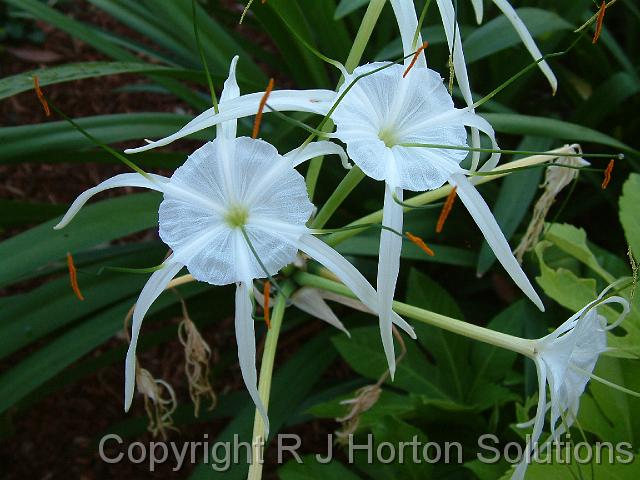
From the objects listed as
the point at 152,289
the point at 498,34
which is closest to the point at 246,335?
the point at 152,289

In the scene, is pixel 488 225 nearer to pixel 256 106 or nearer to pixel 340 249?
pixel 256 106

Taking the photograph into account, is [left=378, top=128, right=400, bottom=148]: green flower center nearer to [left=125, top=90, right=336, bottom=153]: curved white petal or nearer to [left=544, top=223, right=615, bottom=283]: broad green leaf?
[left=125, top=90, right=336, bottom=153]: curved white petal

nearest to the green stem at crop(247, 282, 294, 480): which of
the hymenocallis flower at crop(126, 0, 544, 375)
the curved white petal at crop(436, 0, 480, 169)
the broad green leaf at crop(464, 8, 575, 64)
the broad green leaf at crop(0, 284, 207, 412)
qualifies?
the hymenocallis flower at crop(126, 0, 544, 375)

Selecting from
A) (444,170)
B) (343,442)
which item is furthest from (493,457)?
(444,170)

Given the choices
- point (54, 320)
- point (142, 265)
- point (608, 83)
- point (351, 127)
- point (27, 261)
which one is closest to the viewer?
point (351, 127)

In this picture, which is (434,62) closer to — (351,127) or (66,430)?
(351,127)

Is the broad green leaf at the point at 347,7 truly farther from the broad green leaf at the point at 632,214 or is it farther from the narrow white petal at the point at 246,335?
the narrow white petal at the point at 246,335
